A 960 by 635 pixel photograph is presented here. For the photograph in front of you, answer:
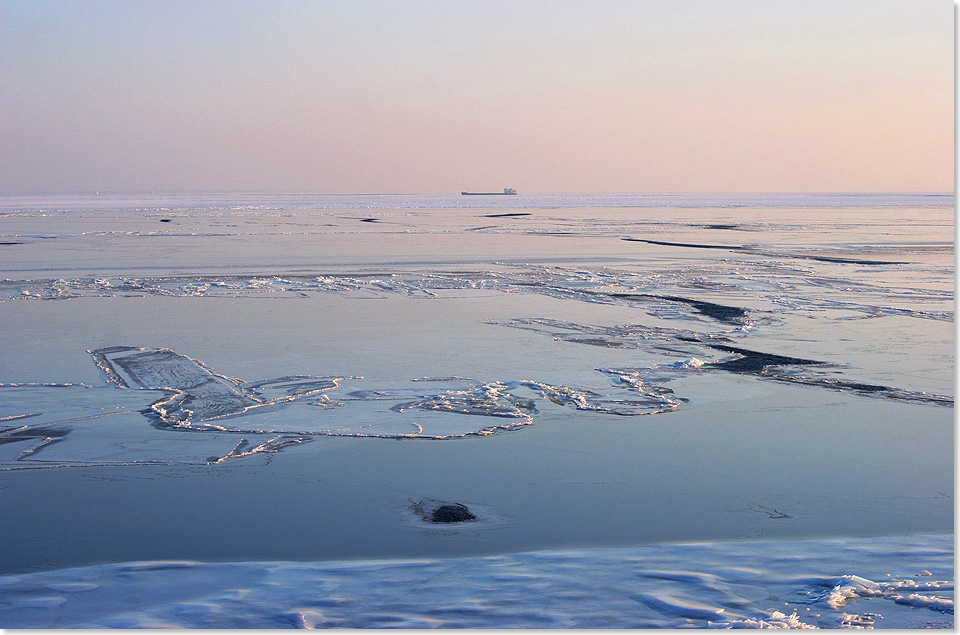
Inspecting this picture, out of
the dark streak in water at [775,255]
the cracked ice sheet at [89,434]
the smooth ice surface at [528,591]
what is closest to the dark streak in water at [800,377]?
the smooth ice surface at [528,591]

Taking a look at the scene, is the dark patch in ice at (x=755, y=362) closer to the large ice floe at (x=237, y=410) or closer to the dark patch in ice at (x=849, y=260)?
the large ice floe at (x=237, y=410)

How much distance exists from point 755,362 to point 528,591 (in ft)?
14.3

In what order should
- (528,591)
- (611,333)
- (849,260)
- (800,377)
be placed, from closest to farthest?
(528,591)
(800,377)
(611,333)
(849,260)

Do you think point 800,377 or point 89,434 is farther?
point 800,377

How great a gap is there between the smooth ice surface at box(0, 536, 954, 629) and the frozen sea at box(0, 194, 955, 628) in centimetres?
1

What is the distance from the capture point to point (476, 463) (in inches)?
177

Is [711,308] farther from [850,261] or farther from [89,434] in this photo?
[850,261]

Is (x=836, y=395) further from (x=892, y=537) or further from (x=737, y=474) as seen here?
(x=892, y=537)

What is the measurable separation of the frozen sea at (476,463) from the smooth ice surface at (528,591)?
0.01 m

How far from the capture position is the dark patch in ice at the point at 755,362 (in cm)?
662

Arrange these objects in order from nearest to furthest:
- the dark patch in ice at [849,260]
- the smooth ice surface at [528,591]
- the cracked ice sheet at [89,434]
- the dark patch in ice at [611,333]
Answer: the smooth ice surface at [528,591] → the cracked ice sheet at [89,434] → the dark patch in ice at [611,333] → the dark patch in ice at [849,260]

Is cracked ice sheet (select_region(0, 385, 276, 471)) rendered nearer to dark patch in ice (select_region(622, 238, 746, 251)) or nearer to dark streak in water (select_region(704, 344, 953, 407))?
dark streak in water (select_region(704, 344, 953, 407))

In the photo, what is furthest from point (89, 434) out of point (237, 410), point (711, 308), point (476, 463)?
point (711, 308)

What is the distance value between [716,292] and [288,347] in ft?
20.3
